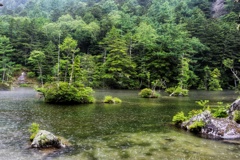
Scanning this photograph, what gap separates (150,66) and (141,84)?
587cm

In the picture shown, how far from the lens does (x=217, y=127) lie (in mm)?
19453

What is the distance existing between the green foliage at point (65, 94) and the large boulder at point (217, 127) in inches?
756

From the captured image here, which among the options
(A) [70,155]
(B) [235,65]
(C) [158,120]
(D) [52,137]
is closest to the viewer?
(A) [70,155]

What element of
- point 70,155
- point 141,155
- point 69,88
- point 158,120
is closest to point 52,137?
point 70,155

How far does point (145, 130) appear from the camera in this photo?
20250 mm

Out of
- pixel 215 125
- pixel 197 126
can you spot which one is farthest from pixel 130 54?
pixel 215 125

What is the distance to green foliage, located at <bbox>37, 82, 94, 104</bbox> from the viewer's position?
3597cm

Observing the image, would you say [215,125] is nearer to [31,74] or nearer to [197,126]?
[197,126]

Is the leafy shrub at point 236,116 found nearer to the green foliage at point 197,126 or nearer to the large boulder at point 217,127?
the large boulder at point 217,127

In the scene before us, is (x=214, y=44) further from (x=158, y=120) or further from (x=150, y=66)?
(x=158, y=120)

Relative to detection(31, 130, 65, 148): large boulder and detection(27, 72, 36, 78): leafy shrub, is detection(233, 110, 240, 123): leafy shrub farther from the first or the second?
detection(27, 72, 36, 78): leafy shrub

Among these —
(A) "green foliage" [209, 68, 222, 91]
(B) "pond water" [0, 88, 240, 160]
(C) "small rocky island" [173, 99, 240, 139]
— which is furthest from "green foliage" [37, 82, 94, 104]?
(A) "green foliage" [209, 68, 222, 91]

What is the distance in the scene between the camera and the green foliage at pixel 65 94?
36.0 m

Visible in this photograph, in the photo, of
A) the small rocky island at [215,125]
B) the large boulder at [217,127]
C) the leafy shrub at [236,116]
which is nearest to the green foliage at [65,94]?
the small rocky island at [215,125]
